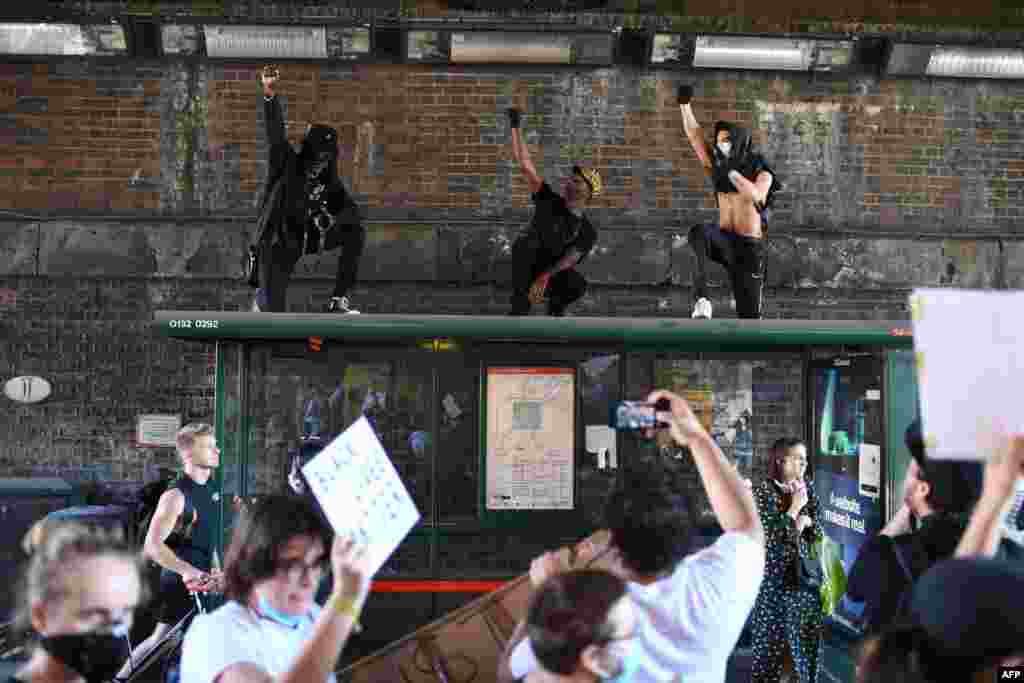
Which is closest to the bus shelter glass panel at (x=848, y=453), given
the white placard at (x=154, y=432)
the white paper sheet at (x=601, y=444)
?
the white paper sheet at (x=601, y=444)

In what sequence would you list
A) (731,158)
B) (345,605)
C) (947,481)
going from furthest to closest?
1. (731,158)
2. (947,481)
3. (345,605)

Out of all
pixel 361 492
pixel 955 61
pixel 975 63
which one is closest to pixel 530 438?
pixel 361 492

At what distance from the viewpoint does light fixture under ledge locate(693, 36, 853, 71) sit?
10.3 m

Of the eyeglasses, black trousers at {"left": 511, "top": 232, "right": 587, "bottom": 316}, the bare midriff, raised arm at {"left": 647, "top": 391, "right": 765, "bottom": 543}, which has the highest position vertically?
the bare midriff

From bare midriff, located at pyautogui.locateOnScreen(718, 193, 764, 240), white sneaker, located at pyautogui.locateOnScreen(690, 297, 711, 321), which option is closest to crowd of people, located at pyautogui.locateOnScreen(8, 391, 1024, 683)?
white sneaker, located at pyautogui.locateOnScreen(690, 297, 711, 321)

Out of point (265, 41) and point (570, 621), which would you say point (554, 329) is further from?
point (265, 41)

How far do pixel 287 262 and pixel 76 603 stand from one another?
18.6ft

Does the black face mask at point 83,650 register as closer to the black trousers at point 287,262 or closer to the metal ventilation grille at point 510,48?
the black trousers at point 287,262

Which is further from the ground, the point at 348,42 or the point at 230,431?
the point at 348,42

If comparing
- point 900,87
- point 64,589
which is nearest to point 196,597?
point 64,589

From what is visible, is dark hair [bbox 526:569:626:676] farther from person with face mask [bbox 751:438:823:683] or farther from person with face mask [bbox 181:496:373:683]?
person with face mask [bbox 751:438:823:683]

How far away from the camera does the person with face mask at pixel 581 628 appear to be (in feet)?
8.61

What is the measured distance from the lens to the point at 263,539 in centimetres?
301

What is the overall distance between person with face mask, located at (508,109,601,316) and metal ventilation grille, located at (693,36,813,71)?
7.94 ft
